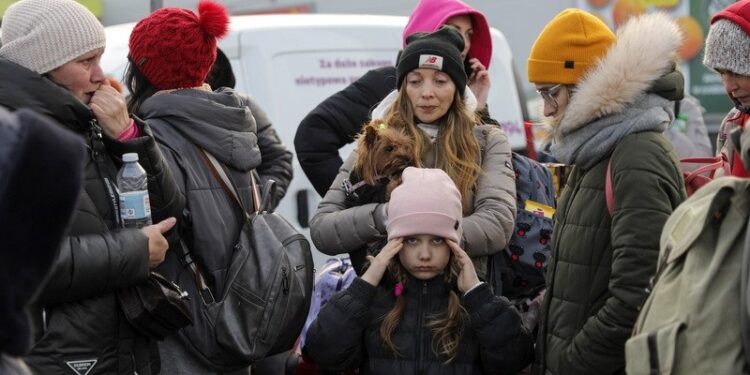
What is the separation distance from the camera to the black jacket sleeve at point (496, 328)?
347 centimetres

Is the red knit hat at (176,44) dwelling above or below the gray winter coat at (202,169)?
above

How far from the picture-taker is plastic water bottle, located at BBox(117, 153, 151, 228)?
10.6 ft

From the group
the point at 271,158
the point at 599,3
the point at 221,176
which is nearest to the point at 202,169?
the point at 221,176

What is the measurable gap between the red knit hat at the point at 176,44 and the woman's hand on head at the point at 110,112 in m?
0.43

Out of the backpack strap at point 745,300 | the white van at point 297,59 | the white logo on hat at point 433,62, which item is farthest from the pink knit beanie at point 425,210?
the white van at point 297,59

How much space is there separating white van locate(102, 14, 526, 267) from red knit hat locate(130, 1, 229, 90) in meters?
1.80

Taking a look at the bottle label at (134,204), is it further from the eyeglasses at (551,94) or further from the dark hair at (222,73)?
the dark hair at (222,73)

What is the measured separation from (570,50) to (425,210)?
2.10ft

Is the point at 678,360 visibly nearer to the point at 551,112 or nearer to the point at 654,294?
the point at 654,294

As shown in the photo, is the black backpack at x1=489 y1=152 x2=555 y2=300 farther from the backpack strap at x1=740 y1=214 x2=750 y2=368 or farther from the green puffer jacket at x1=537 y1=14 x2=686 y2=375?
the backpack strap at x1=740 y1=214 x2=750 y2=368

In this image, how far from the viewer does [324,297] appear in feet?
13.1

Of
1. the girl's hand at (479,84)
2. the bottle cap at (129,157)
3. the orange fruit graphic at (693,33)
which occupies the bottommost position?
the orange fruit graphic at (693,33)

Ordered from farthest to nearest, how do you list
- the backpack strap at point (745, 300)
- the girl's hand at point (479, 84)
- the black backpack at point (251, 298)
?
the girl's hand at point (479, 84)
the black backpack at point (251, 298)
the backpack strap at point (745, 300)

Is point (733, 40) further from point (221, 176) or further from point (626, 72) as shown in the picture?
point (221, 176)
